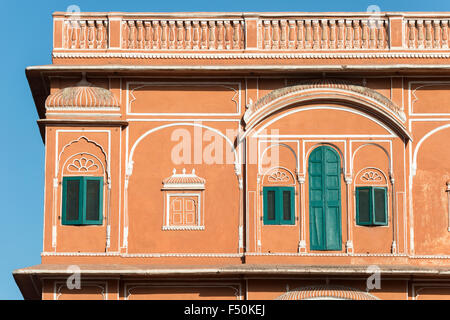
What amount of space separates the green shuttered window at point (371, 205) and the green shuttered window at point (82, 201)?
571 centimetres

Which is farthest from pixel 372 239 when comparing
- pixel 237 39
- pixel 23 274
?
pixel 23 274

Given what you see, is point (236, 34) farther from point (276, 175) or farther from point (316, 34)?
point (276, 175)

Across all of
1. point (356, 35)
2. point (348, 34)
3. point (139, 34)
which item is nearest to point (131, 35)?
point (139, 34)

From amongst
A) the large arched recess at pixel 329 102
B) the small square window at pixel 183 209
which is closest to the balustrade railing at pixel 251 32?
the large arched recess at pixel 329 102

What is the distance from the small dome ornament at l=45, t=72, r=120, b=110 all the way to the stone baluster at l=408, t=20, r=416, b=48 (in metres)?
6.84

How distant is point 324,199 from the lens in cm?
2469

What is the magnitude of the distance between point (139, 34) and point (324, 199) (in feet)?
18.7

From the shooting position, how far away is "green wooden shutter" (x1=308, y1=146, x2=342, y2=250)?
2450cm

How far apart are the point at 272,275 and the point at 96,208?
4158 mm

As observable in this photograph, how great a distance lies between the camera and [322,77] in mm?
25094

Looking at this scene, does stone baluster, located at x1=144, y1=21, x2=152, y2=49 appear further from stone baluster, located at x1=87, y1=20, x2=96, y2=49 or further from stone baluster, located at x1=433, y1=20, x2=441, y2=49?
stone baluster, located at x1=433, y1=20, x2=441, y2=49

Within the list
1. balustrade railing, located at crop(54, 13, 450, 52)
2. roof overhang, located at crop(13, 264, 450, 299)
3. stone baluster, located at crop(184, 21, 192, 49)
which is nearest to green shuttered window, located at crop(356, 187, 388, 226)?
roof overhang, located at crop(13, 264, 450, 299)
